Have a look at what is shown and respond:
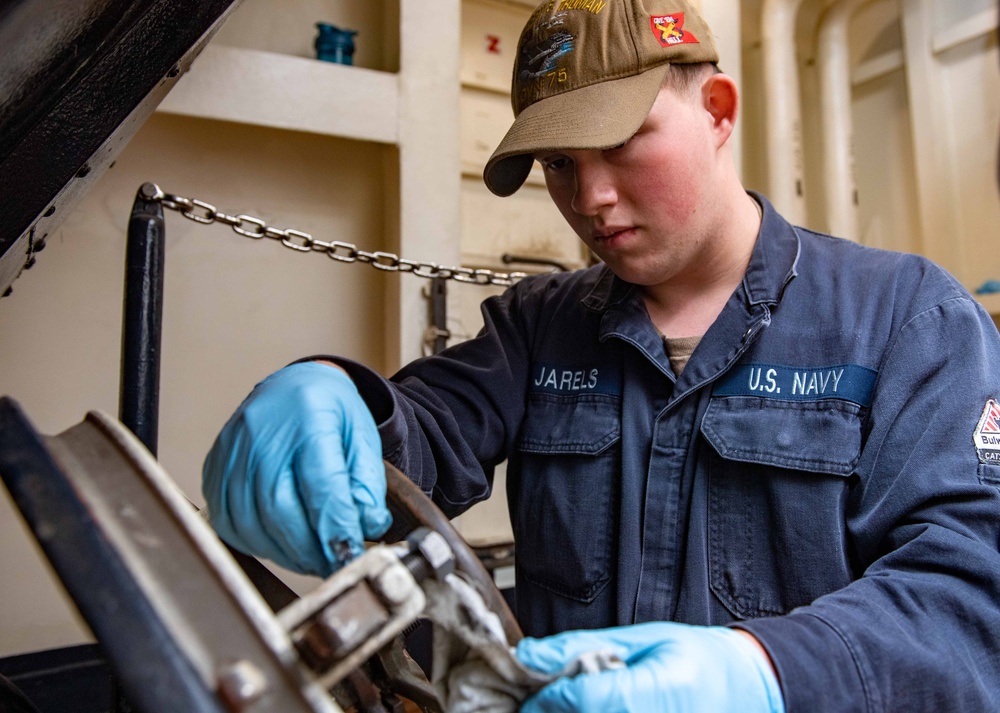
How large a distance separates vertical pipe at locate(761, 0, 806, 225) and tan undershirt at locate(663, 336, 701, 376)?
2.38m

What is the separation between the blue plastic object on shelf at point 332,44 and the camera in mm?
2516

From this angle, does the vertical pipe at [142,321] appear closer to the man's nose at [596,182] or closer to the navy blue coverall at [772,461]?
the navy blue coverall at [772,461]

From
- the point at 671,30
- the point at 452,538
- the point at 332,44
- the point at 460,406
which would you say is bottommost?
the point at 452,538

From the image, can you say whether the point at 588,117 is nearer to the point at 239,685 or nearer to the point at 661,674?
the point at 661,674

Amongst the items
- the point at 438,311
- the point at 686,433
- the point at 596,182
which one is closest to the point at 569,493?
the point at 686,433

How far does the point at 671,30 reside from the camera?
1.07m

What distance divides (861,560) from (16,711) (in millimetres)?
1211

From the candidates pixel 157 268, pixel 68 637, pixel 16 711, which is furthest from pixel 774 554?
pixel 68 637

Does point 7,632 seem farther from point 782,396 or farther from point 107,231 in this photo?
point 782,396

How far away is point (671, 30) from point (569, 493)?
0.73 metres

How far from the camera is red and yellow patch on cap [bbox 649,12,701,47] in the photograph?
1.05 metres

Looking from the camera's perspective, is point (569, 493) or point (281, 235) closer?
point (569, 493)

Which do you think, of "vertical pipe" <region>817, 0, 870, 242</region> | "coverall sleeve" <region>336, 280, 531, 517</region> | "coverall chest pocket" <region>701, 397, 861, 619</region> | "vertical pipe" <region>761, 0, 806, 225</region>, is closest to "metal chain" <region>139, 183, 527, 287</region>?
"coverall sleeve" <region>336, 280, 531, 517</region>

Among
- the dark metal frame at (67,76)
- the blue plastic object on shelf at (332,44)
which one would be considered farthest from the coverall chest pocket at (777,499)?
the blue plastic object on shelf at (332,44)
